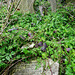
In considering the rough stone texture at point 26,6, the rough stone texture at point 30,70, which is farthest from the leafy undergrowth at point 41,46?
the rough stone texture at point 26,6

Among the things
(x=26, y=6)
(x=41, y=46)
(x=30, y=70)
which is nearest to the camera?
(x=30, y=70)

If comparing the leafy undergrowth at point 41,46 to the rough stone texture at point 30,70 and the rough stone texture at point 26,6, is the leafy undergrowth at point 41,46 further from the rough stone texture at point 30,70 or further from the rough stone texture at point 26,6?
the rough stone texture at point 26,6

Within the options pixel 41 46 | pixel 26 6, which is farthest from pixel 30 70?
pixel 26 6

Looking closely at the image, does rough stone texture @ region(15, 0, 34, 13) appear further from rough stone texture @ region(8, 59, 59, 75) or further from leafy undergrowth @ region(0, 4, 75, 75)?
rough stone texture @ region(8, 59, 59, 75)

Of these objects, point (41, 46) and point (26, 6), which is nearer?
point (41, 46)

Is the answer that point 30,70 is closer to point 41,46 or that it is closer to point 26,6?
point 41,46

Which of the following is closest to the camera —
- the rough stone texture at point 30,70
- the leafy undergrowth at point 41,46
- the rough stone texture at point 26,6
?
the rough stone texture at point 30,70

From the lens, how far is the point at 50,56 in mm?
2668

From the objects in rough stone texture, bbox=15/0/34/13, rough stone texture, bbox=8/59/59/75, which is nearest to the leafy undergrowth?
rough stone texture, bbox=8/59/59/75

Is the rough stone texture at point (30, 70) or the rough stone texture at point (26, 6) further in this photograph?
the rough stone texture at point (26, 6)

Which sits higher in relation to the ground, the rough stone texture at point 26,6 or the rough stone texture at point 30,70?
the rough stone texture at point 26,6

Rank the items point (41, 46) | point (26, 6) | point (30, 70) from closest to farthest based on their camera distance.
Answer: point (30, 70) → point (41, 46) → point (26, 6)

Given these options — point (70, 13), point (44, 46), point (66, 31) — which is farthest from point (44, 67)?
point (70, 13)

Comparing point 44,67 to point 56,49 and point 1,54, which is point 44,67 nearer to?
point 56,49
